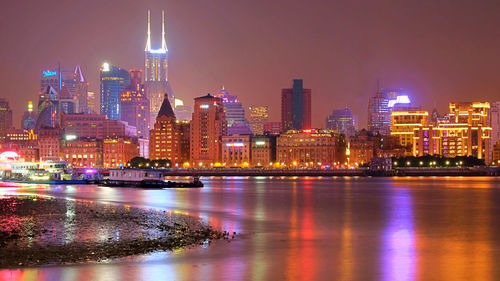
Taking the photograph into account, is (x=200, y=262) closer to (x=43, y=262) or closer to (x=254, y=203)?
(x=43, y=262)

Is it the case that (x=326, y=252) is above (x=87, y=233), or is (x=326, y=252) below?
below

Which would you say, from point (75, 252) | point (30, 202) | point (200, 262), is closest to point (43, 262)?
point (75, 252)

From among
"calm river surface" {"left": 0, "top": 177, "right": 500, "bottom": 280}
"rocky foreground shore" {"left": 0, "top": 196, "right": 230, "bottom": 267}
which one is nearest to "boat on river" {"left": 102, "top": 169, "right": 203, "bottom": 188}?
"calm river surface" {"left": 0, "top": 177, "right": 500, "bottom": 280}

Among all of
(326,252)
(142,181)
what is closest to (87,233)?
(326,252)

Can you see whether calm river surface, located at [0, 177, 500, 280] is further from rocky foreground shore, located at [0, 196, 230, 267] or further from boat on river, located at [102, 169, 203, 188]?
boat on river, located at [102, 169, 203, 188]

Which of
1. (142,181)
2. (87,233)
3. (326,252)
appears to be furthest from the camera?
(142,181)

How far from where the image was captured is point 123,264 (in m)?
34.2

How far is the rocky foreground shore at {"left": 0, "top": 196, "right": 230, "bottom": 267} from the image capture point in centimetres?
3664

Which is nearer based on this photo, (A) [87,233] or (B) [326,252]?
(B) [326,252]

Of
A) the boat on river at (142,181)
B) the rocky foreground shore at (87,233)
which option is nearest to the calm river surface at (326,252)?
the rocky foreground shore at (87,233)

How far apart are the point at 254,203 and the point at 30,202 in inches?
1003

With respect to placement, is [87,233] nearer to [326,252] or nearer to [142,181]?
[326,252]

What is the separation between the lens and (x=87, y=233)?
45281 millimetres

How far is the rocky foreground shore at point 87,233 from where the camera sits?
36638mm
